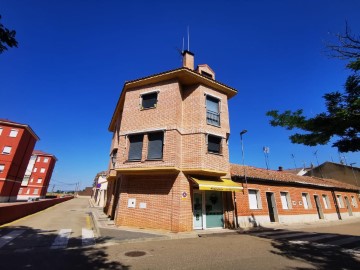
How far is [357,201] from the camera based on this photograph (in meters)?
29.8

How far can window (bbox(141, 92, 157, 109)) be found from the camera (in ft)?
47.8

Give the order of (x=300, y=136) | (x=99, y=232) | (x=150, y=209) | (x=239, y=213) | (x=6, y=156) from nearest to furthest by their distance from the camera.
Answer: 1. (x=300, y=136)
2. (x=99, y=232)
3. (x=150, y=209)
4. (x=239, y=213)
5. (x=6, y=156)

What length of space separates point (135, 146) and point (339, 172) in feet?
127

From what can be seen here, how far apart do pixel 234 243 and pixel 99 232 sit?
22.4 feet

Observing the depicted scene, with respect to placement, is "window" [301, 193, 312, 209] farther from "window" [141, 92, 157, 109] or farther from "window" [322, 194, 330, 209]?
"window" [141, 92, 157, 109]

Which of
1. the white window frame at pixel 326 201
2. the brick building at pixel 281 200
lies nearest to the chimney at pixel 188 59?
the brick building at pixel 281 200

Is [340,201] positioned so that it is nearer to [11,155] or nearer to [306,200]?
[306,200]

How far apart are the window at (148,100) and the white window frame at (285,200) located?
14438mm

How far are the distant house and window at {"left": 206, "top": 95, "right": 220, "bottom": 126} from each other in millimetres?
33381

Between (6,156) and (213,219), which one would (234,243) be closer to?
(213,219)

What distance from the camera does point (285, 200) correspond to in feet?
61.5

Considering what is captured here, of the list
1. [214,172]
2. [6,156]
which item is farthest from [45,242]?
[6,156]

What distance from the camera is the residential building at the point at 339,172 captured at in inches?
1345

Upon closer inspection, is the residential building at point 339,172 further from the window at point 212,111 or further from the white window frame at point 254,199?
the window at point 212,111
